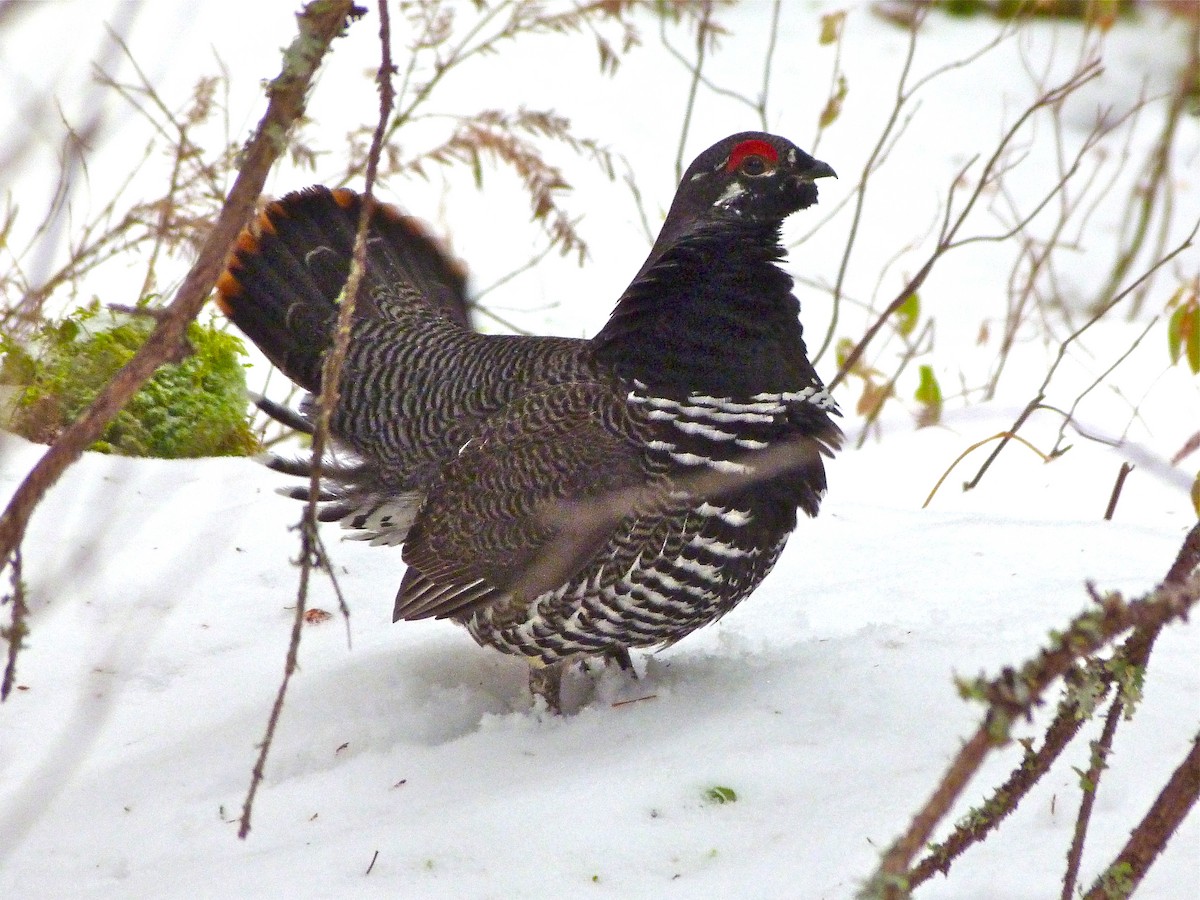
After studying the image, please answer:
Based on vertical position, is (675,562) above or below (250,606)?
above

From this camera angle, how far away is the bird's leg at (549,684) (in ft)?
10.9

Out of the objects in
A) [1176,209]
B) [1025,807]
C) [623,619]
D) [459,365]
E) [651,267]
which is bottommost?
[1025,807]

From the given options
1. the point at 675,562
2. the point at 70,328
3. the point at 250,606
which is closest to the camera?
the point at 675,562

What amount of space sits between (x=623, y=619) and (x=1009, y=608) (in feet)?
3.35

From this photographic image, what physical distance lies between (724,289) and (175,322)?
5.36ft

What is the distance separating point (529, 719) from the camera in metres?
3.21

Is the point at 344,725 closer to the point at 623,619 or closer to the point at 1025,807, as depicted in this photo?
the point at 623,619

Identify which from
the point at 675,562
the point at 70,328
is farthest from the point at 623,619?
the point at 70,328

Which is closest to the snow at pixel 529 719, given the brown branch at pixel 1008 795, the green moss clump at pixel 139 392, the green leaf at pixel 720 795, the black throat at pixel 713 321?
the green leaf at pixel 720 795

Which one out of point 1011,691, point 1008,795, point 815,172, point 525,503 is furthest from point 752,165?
point 1011,691

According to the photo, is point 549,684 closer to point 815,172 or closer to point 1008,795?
point 815,172

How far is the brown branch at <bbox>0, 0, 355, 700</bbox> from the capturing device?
184cm

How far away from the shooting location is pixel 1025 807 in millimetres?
2512

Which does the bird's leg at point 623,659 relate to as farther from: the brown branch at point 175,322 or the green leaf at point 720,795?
the brown branch at point 175,322
